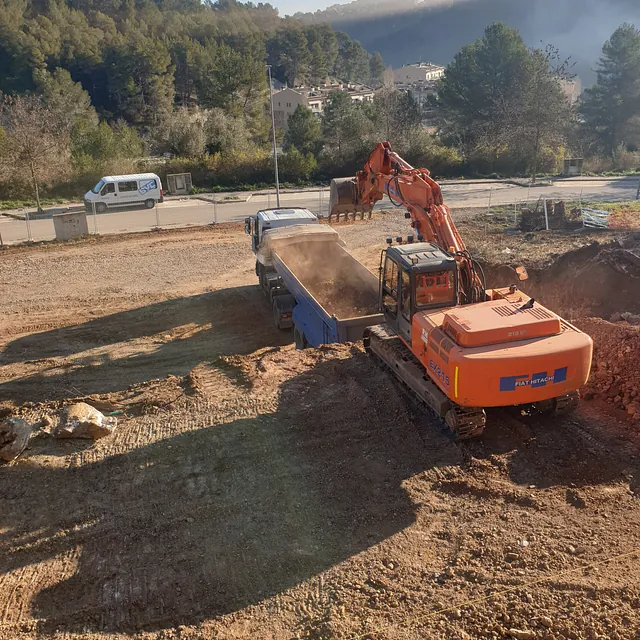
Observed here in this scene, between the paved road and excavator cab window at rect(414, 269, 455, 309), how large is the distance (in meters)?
20.8

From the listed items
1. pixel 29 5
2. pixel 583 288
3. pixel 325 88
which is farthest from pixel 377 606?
pixel 325 88

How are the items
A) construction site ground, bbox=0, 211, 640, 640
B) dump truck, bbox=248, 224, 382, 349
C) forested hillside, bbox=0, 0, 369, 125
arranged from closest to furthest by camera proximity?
construction site ground, bbox=0, 211, 640, 640
dump truck, bbox=248, 224, 382, 349
forested hillside, bbox=0, 0, 369, 125

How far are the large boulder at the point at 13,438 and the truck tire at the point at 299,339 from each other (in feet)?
20.7

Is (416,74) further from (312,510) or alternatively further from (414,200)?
(312,510)

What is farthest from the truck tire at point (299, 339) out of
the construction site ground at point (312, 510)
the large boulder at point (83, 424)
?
the large boulder at point (83, 424)

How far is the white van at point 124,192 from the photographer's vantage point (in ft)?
101

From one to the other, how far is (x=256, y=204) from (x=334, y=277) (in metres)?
19.9

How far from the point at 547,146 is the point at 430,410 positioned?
3867 cm

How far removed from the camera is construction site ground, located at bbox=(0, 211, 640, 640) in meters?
5.98

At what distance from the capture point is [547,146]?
42344mm

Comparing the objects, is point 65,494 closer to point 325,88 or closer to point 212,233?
point 212,233

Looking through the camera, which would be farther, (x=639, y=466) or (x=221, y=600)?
(x=639, y=466)

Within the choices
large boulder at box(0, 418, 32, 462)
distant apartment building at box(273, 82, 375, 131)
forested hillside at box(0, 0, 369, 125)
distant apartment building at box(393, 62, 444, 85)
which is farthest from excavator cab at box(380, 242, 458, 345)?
distant apartment building at box(393, 62, 444, 85)

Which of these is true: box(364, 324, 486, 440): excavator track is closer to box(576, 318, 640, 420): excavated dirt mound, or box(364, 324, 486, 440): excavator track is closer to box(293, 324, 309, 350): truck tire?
box(576, 318, 640, 420): excavated dirt mound
